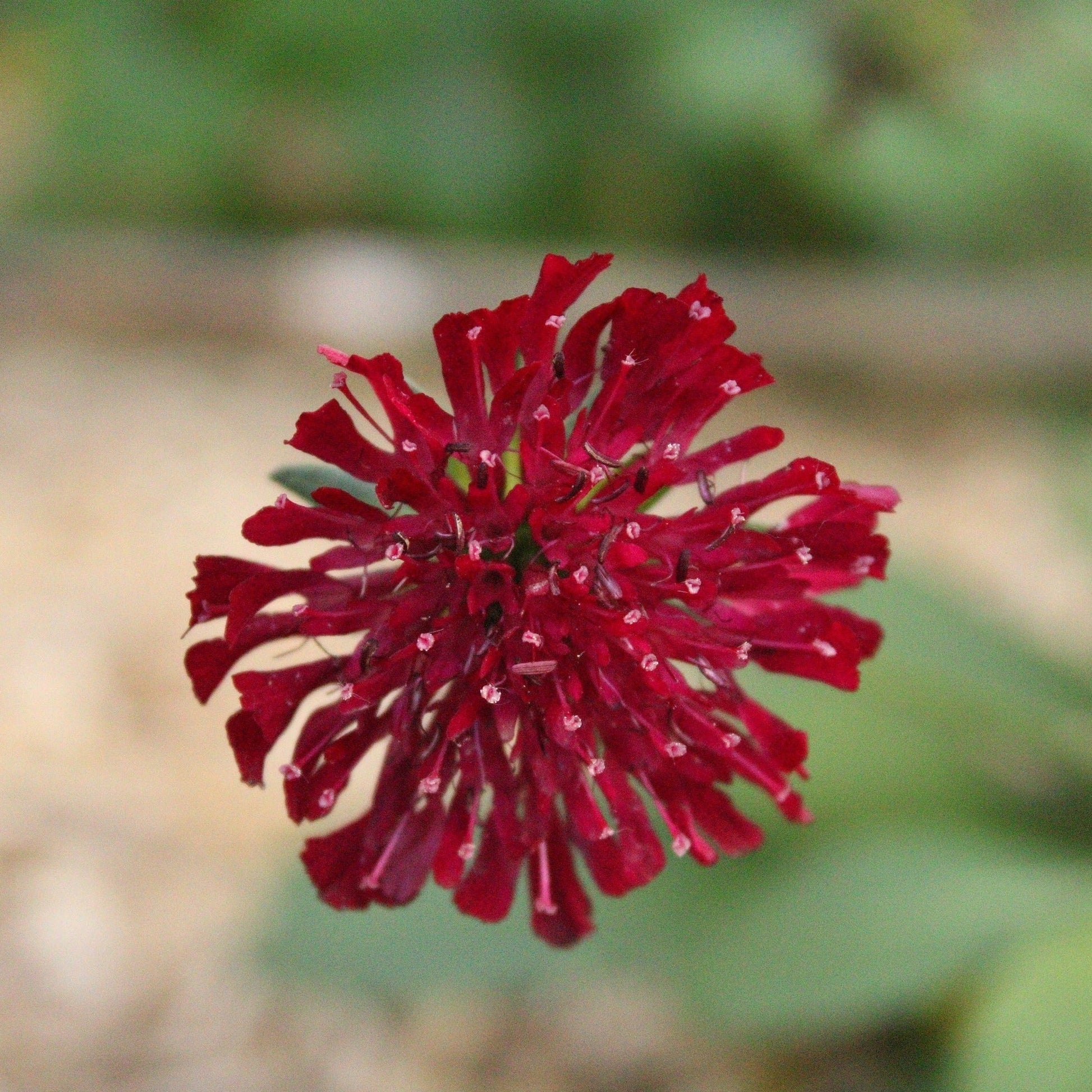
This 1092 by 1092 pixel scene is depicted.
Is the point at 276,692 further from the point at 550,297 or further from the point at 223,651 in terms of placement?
the point at 550,297

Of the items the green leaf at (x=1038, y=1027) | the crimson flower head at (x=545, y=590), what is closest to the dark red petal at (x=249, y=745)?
the crimson flower head at (x=545, y=590)

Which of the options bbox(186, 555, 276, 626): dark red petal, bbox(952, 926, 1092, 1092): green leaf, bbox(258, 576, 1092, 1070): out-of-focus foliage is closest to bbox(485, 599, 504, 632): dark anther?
bbox(186, 555, 276, 626): dark red petal

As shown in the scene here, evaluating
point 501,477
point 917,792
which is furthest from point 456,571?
point 917,792

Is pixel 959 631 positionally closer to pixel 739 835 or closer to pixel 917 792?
pixel 917 792

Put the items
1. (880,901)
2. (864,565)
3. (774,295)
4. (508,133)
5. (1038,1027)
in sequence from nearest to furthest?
(864,565) → (1038,1027) → (880,901) → (508,133) → (774,295)

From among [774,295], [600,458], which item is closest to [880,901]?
[600,458]
